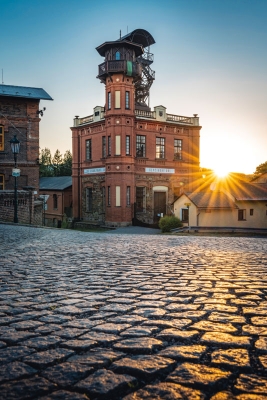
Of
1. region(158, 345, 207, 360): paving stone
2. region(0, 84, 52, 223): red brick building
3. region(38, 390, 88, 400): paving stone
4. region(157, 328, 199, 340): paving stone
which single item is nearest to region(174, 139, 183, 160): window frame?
region(0, 84, 52, 223): red brick building

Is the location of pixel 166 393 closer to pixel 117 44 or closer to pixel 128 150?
pixel 128 150

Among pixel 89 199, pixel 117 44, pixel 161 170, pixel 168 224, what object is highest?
pixel 117 44

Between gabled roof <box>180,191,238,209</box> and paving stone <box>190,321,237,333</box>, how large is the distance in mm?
26240

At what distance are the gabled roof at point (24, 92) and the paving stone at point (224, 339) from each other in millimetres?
26778

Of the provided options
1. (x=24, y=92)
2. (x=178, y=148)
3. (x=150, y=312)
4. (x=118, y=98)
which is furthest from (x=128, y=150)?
(x=150, y=312)

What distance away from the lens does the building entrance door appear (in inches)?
1342

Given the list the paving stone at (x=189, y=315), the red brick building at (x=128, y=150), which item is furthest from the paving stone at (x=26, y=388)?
the red brick building at (x=128, y=150)

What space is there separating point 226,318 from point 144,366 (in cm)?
136

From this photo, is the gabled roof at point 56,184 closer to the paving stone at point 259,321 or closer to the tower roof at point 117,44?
the tower roof at point 117,44

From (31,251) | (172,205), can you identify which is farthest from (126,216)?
(31,251)

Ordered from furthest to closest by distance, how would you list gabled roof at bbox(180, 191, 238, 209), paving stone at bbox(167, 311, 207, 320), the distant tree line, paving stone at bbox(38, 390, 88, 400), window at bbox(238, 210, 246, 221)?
the distant tree line, window at bbox(238, 210, 246, 221), gabled roof at bbox(180, 191, 238, 209), paving stone at bbox(167, 311, 207, 320), paving stone at bbox(38, 390, 88, 400)

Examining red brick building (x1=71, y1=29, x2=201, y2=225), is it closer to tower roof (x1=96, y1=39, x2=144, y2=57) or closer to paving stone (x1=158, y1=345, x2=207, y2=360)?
tower roof (x1=96, y1=39, x2=144, y2=57)

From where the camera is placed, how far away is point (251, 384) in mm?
2178

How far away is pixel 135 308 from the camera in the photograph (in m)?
3.86
